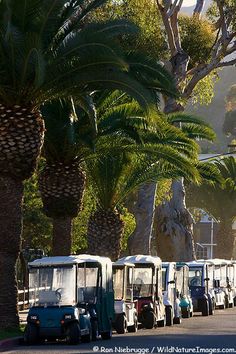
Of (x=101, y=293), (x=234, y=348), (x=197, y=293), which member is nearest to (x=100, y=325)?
(x=101, y=293)

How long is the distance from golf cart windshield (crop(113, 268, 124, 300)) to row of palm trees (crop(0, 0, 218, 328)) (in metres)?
2.89

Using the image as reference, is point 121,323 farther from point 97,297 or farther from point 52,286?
point 52,286

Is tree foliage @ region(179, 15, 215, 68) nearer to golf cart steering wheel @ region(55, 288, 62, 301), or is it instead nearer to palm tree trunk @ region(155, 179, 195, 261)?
palm tree trunk @ region(155, 179, 195, 261)

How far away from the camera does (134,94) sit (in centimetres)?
2709

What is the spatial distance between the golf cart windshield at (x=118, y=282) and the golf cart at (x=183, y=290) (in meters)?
9.20

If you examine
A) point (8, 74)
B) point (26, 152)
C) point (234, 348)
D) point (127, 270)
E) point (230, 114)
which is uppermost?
point (230, 114)

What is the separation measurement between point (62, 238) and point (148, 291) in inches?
125

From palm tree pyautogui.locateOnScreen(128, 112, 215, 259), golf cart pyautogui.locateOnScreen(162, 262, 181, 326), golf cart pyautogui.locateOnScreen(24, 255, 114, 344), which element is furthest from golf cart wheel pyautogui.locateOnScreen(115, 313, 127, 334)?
palm tree pyautogui.locateOnScreen(128, 112, 215, 259)

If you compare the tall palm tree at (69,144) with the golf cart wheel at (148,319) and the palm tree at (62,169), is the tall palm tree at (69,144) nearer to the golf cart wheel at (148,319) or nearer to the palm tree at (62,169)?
the palm tree at (62,169)

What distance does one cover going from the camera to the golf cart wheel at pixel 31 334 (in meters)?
26.4

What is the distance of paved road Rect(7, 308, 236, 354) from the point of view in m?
23.3

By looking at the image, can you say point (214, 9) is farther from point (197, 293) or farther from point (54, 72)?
point (54, 72)

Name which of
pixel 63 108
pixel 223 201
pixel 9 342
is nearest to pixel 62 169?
pixel 63 108

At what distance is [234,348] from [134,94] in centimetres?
679
